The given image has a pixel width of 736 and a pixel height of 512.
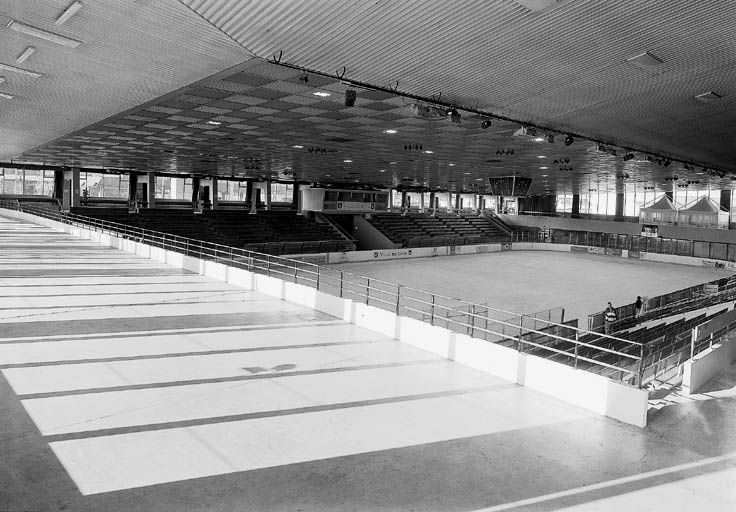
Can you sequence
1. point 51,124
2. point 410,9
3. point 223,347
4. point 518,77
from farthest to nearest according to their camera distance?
point 51,124
point 518,77
point 223,347
point 410,9

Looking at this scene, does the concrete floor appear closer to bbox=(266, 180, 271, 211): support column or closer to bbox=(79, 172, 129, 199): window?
bbox=(79, 172, 129, 199): window

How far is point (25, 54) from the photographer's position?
9.68 metres

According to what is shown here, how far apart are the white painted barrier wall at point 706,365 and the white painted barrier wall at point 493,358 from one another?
2760mm

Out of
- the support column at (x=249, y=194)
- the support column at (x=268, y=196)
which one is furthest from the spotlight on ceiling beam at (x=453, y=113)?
the support column at (x=268, y=196)

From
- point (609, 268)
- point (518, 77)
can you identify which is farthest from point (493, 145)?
point (609, 268)

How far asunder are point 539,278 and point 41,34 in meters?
27.0

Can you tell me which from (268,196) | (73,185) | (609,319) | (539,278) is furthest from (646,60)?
(268,196)

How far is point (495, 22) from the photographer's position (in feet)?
23.6

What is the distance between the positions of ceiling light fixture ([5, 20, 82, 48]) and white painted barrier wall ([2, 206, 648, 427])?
21.6 feet

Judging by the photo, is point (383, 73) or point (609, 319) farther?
point (609, 319)

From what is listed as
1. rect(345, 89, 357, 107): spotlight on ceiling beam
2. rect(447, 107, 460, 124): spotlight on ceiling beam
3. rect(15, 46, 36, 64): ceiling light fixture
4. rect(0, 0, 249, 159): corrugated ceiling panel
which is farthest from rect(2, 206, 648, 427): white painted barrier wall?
rect(15, 46, 36, 64): ceiling light fixture

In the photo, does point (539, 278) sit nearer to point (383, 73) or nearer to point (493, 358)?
point (383, 73)

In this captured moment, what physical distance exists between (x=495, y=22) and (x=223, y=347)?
6.33 meters

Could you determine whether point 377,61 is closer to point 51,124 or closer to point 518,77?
point 518,77
